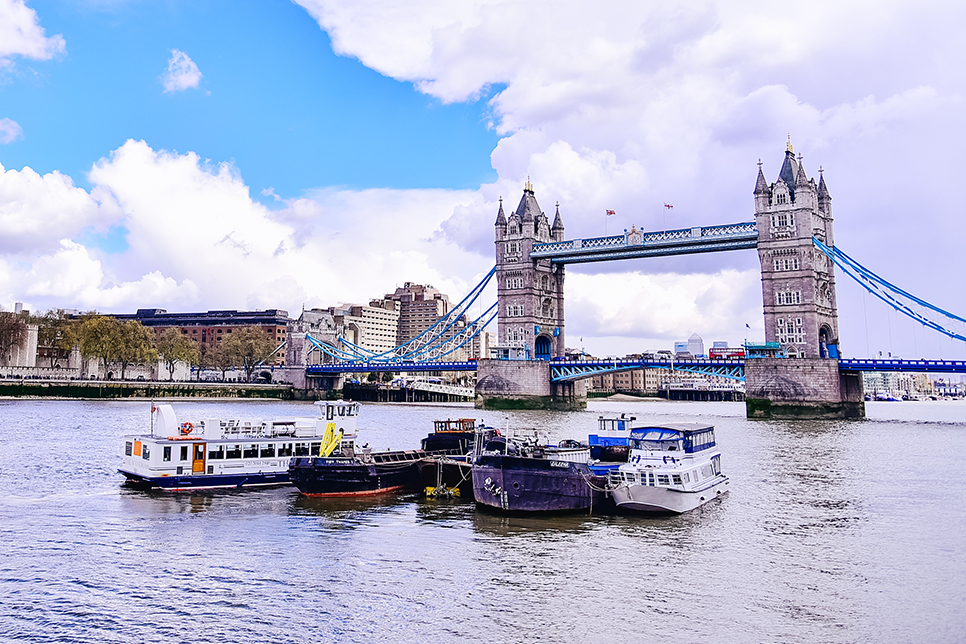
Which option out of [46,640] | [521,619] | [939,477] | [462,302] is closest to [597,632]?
[521,619]

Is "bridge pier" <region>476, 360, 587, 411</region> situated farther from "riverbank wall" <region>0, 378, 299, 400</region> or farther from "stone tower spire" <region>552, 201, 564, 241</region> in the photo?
"riverbank wall" <region>0, 378, 299, 400</region>

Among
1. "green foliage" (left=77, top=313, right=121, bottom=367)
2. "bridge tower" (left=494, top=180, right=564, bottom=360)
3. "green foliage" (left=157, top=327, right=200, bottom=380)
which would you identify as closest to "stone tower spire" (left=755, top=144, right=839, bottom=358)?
"bridge tower" (left=494, top=180, right=564, bottom=360)

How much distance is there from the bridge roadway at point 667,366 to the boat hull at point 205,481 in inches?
2628

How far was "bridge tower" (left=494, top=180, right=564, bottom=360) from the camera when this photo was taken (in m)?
117

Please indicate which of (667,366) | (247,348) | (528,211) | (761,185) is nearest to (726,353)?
(667,366)

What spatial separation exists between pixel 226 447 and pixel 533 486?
15.8 meters

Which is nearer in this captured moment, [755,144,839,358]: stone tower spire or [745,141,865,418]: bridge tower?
[745,141,865,418]: bridge tower

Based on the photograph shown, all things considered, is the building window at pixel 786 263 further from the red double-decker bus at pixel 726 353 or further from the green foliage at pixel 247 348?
the green foliage at pixel 247 348

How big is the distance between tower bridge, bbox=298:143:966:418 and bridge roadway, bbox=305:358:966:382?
0.16 metres

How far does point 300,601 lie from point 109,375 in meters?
140

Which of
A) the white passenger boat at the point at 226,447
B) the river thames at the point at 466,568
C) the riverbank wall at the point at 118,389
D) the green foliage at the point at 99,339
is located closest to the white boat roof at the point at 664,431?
the river thames at the point at 466,568

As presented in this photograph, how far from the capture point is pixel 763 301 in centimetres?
9556

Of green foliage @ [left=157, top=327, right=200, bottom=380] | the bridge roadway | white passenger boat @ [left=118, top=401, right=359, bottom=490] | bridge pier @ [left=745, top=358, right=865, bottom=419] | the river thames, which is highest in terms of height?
green foliage @ [left=157, top=327, right=200, bottom=380]

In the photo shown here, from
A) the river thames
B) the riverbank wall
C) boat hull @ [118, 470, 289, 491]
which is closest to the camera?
the river thames
